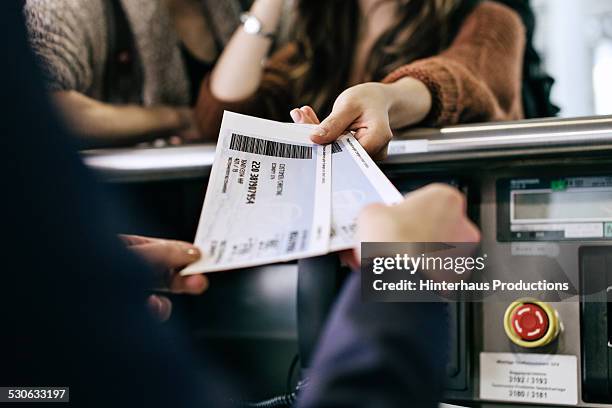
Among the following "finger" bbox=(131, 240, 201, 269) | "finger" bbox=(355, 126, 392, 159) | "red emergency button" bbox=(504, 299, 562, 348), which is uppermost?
"finger" bbox=(355, 126, 392, 159)

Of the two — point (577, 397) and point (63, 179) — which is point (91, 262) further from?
point (577, 397)

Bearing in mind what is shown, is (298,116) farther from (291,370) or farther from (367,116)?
(291,370)

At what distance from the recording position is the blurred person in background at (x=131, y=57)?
3.14ft

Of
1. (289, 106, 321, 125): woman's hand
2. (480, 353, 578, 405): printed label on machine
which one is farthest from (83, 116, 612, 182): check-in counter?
(480, 353, 578, 405): printed label on machine

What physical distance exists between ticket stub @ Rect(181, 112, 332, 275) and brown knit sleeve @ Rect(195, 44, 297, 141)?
0.51 meters

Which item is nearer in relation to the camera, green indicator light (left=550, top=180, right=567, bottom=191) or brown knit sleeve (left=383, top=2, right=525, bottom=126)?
green indicator light (left=550, top=180, right=567, bottom=191)

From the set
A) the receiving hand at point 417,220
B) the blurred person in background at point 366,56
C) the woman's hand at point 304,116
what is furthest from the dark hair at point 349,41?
the receiving hand at point 417,220

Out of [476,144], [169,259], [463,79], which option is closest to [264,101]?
[463,79]

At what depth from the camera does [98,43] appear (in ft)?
3.61

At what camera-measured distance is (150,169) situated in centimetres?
83

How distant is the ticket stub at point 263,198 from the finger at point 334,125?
1 centimetres

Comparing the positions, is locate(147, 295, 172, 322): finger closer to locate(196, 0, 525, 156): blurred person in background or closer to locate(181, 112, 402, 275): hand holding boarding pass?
locate(181, 112, 402, 275): hand holding boarding pass

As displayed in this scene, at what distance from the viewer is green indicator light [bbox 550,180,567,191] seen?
69 cm

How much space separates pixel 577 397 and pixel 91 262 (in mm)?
491
